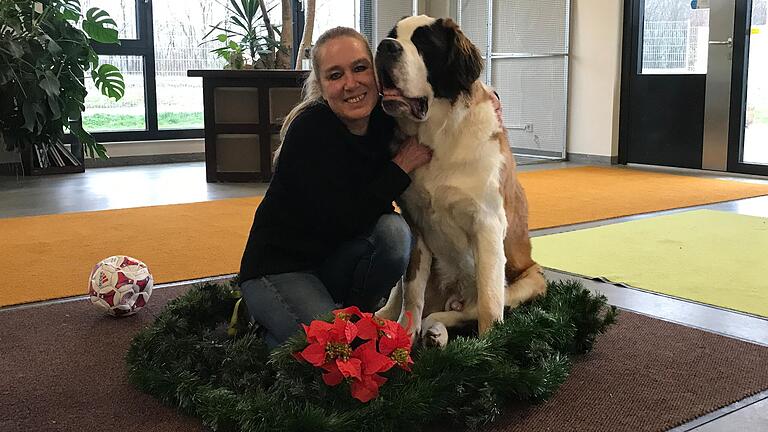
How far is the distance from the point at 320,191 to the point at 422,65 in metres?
0.39

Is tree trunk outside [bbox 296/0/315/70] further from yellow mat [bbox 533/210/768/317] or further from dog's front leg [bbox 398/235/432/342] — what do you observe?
dog's front leg [bbox 398/235/432/342]

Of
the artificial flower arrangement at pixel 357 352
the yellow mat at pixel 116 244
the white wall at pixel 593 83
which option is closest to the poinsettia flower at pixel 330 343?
the artificial flower arrangement at pixel 357 352

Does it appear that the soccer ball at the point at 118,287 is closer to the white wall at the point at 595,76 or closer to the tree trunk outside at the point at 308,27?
the tree trunk outside at the point at 308,27

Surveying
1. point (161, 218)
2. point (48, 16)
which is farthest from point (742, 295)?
point (48, 16)

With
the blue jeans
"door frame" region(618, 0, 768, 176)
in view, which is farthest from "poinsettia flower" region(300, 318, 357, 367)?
"door frame" region(618, 0, 768, 176)

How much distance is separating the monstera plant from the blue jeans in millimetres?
4184

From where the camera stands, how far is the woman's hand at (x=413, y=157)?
1927mm

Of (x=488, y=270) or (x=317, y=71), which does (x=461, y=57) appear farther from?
(x=488, y=270)

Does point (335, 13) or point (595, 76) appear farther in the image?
point (335, 13)

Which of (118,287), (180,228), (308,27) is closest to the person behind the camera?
(118,287)

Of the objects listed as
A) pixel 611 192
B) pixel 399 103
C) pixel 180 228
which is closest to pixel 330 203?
pixel 399 103

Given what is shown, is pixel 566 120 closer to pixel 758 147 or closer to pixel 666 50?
pixel 666 50

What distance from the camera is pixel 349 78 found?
74.7 inches

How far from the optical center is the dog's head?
1.81 meters
